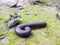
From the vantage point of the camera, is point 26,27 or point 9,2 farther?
point 9,2

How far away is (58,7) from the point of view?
10.3 feet

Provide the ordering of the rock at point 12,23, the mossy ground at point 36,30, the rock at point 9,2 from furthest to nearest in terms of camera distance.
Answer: the rock at point 9,2, the rock at point 12,23, the mossy ground at point 36,30

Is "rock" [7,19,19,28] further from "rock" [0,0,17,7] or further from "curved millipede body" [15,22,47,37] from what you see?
"rock" [0,0,17,7]

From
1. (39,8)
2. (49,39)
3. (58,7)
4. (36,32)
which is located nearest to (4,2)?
(39,8)

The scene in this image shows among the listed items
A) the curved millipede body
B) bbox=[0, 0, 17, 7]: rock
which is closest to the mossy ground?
the curved millipede body

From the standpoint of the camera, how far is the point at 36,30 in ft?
7.64

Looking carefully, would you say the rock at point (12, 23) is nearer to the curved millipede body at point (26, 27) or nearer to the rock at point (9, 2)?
the curved millipede body at point (26, 27)

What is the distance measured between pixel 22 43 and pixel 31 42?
102mm

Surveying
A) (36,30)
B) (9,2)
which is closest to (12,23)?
(36,30)

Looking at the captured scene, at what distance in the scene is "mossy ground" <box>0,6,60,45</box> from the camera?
2.09 meters

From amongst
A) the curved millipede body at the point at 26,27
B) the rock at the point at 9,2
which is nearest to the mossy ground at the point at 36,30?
the curved millipede body at the point at 26,27

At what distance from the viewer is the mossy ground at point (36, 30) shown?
209cm

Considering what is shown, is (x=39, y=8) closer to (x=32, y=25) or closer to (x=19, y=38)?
(x=32, y=25)

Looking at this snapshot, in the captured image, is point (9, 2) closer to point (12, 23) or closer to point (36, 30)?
point (12, 23)
